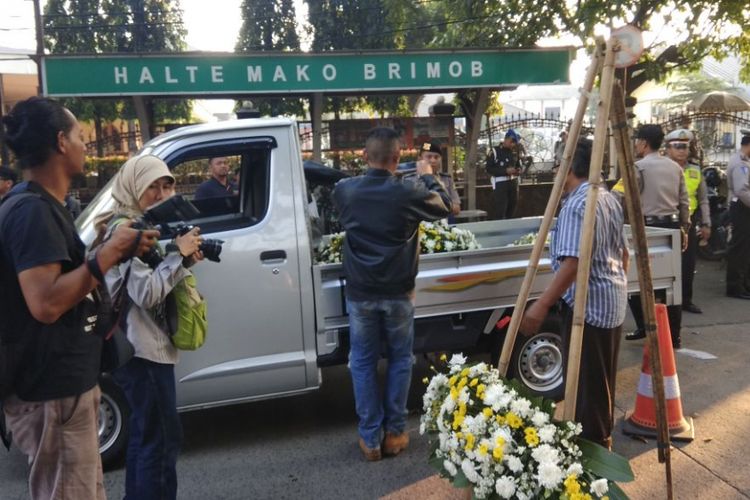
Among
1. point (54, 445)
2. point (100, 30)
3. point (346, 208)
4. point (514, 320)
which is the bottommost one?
point (54, 445)

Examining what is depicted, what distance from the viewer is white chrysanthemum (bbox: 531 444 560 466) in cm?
229

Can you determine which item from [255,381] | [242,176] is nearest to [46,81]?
[242,176]

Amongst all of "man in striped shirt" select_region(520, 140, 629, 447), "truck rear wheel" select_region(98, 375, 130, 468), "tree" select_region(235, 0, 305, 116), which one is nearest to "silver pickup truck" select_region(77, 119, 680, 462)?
"truck rear wheel" select_region(98, 375, 130, 468)

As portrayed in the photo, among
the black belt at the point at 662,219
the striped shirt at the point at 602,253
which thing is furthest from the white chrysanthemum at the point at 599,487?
the black belt at the point at 662,219

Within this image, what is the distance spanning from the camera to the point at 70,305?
6.54ft

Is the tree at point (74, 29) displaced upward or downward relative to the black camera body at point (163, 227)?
upward

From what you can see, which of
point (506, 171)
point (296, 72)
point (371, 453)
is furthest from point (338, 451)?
point (506, 171)

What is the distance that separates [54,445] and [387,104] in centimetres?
2233

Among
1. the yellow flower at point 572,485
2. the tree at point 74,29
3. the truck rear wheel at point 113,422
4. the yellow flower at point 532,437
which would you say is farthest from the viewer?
the tree at point 74,29

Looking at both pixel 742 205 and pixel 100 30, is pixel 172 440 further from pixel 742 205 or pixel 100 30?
pixel 100 30

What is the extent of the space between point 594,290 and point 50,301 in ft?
7.97

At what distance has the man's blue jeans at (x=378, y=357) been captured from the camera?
3.82 m

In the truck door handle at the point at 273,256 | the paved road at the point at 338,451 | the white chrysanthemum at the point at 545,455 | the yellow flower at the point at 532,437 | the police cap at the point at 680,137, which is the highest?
the police cap at the point at 680,137

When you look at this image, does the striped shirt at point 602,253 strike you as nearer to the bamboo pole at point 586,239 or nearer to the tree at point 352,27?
the bamboo pole at point 586,239
